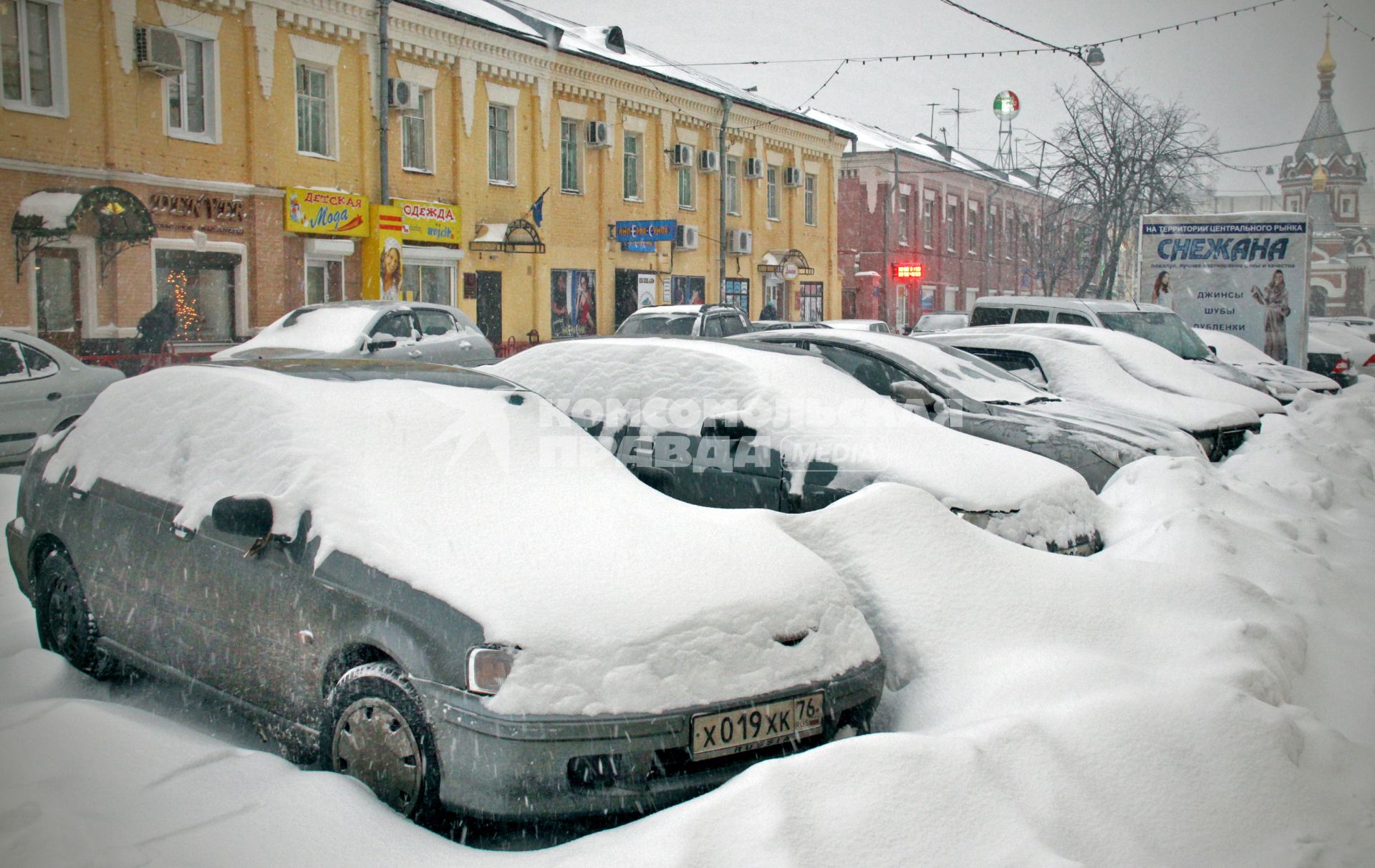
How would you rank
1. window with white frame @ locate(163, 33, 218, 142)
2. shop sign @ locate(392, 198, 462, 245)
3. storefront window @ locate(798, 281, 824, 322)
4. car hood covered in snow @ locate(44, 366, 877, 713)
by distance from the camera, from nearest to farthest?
car hood covered in snow @ locate(44, 366, 877, 713) < window with white frame @ locate(163, 33, 218, 142) < shop sign @ locate(392, 198, 462, 245) < storefront window @ locate(798, 281, 824, 322)

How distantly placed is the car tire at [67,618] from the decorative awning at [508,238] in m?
18.1

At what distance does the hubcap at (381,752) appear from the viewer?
3256 millimetres

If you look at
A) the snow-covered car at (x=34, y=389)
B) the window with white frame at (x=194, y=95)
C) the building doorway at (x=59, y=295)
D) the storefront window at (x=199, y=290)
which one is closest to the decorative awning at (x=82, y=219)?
the building doorway at (x=59, y=295)

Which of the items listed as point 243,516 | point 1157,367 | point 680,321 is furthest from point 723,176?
point 243,516

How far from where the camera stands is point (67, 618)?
15.0 ft

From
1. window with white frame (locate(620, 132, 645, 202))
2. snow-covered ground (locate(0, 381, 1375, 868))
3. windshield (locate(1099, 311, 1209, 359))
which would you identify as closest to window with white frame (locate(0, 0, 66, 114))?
snow-covered ground (locate(0, 381, 1375, 868))

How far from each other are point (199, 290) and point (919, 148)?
120 feet

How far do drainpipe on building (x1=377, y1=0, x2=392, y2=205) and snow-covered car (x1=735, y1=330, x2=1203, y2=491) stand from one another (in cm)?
1347

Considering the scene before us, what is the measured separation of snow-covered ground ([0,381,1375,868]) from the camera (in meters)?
2.97

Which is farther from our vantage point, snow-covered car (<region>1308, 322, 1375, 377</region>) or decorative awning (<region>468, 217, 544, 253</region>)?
decorative awning (<region>468, 217, 544, 253</region>)

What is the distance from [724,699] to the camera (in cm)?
337

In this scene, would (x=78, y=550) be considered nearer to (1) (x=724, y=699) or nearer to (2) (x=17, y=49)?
(1) (x=724, y=699)

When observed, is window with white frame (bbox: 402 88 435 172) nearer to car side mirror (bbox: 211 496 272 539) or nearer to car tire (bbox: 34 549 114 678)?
car tire (bbox: 34 549 114 678)

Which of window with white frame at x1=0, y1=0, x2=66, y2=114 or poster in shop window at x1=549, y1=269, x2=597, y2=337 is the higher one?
window with white frame at x1=0, y1=0, x2=66, y2=114
